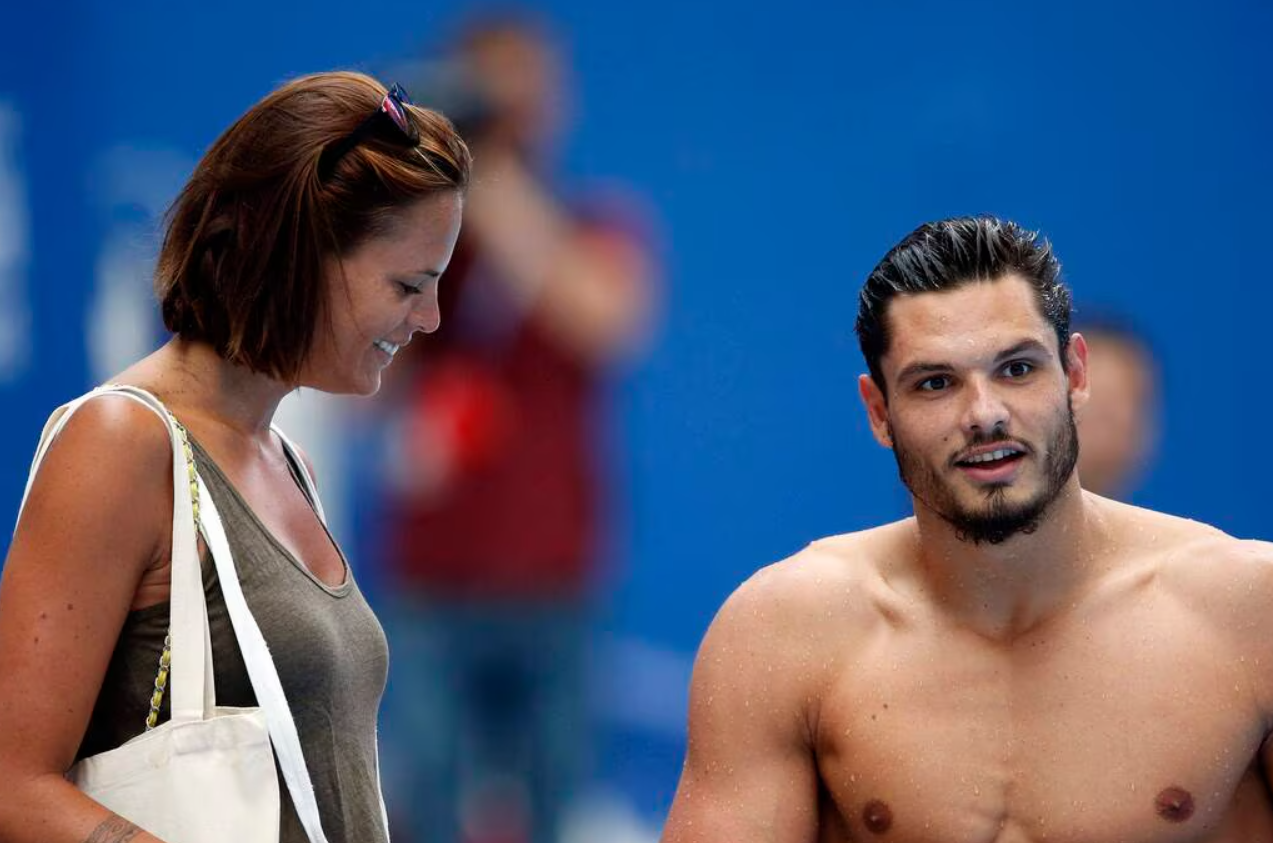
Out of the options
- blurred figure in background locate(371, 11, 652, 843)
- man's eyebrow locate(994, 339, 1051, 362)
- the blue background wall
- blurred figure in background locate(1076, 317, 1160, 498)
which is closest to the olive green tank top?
man's eyebrow locate(994, 339, 1051, 362)

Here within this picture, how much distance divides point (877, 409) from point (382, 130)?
78cm

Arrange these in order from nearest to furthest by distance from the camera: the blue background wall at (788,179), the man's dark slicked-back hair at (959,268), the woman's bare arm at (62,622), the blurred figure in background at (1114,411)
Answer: the woman's bare arm at (62,622) < the man's dark slicked-back hair at (959,268) < the blurred figure in background at (1114,411) < the blue background wall at (788,179)

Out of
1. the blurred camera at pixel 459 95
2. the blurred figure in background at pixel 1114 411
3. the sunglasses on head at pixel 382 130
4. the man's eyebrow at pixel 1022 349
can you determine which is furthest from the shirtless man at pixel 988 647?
the blurred camera at pixel 459 95

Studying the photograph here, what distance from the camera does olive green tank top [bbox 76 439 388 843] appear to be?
187 cm

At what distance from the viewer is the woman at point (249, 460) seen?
5.82 ft

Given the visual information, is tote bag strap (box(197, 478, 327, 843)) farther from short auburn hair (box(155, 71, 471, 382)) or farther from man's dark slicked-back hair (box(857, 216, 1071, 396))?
man's dark slicked-back hair (box(857, 216, 1071, 396))

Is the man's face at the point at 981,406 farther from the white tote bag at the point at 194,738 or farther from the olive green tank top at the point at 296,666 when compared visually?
the white tote bag at the point at 194,738

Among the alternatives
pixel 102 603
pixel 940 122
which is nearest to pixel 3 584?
pixel 102 603

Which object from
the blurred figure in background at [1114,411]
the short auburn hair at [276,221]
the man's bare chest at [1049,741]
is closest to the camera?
the short auburn hair at [276,221]

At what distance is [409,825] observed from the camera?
3881 mm

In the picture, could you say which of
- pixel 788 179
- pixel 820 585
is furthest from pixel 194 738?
pixel 788 179

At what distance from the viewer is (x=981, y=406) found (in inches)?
86.8

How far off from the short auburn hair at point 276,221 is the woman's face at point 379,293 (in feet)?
0.06

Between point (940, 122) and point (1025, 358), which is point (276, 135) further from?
point (940, 122)
